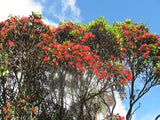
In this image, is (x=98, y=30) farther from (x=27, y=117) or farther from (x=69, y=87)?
(x=27, y=117)

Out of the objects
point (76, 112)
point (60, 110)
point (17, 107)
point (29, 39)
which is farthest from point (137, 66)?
point (17, 107)

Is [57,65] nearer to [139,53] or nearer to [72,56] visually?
[72,56]

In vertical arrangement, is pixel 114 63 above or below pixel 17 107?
above

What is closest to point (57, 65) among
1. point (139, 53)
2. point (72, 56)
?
point (72, 56)

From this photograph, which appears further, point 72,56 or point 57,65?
point 57,65

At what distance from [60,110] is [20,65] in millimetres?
4157

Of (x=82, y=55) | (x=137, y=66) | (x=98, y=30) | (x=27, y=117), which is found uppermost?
(x=98, y=30)

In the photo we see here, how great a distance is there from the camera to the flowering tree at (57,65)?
11.5 meters

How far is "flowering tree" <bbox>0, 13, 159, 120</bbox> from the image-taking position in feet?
37.8

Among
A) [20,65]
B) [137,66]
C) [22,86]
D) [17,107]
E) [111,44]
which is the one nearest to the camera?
[17,107]

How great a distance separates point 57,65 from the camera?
41.1ft

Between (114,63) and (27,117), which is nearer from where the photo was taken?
(27,117)

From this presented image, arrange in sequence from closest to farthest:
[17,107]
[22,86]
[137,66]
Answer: [17,107] → [22,86] → [137,66]

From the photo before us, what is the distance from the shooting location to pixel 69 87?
14539mm
